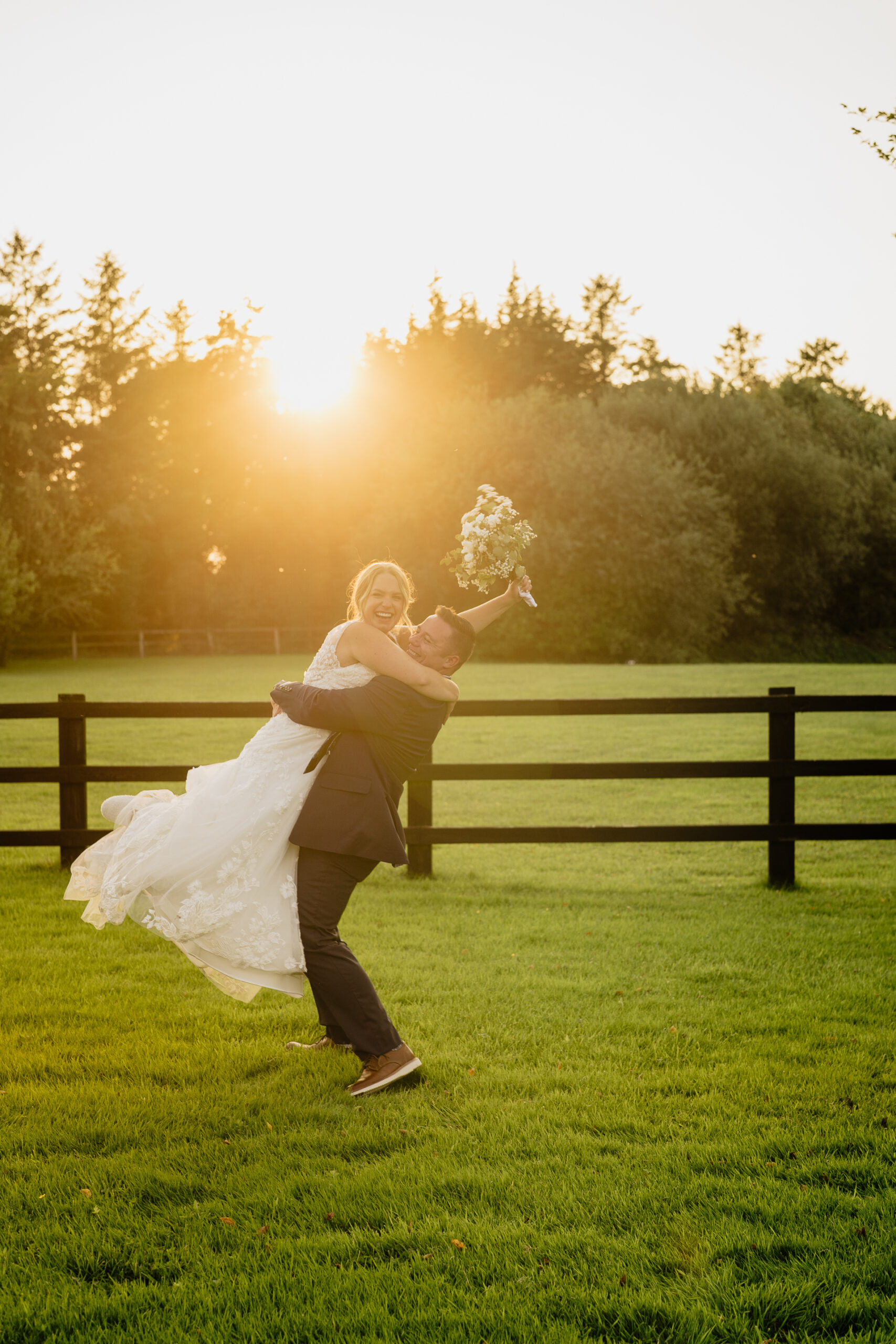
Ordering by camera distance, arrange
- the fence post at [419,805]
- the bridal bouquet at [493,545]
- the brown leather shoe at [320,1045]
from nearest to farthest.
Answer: the bridal bouquet at [493,545] → the brown leather shoe at [320,1045] → the fence post at [419,805]

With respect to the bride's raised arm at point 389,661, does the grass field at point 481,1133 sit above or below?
below

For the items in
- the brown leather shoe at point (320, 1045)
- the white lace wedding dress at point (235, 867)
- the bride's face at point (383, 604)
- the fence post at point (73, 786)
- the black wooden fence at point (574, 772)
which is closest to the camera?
the white lace wedding dress at point (235, 867)

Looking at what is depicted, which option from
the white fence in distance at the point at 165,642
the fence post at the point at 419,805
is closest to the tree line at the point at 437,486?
the white fence in distance at the point at 165,642

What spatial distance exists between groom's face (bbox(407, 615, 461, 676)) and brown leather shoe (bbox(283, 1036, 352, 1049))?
175cm

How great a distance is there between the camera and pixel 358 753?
14.3 ft

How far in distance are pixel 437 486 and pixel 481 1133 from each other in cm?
4337

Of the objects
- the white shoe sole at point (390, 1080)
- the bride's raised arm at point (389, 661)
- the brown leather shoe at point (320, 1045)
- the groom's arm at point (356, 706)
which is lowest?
the brown leather shoe at point (320, 1045)

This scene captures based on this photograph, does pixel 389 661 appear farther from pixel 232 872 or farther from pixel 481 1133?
pixel 481 1133

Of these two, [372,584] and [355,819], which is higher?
[372,584]

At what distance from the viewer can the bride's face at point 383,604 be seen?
439cm

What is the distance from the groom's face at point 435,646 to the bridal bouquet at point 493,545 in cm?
25

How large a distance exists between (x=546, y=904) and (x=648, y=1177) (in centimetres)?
417

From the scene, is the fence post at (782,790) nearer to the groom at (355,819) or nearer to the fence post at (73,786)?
the groom at (355,819)

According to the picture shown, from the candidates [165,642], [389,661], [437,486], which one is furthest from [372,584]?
[165,642]
